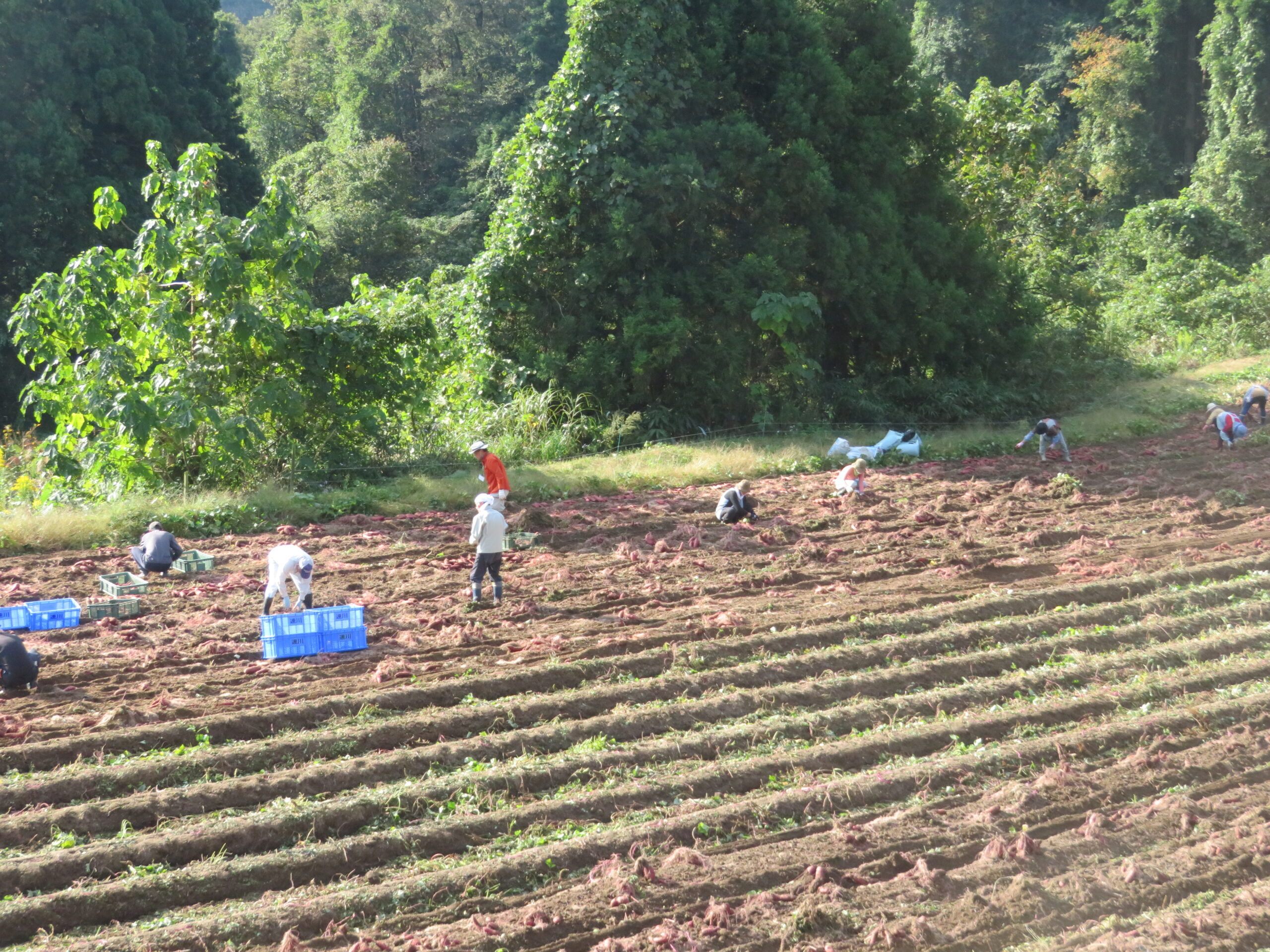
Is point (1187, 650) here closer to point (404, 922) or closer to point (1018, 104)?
point (404, 922)

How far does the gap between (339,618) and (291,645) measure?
46cm

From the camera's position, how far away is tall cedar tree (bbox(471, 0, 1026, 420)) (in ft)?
64.7

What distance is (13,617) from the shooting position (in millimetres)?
10656

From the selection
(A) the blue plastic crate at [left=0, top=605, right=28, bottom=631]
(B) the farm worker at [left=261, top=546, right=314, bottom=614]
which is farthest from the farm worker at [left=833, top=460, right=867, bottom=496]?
(A) the blue plastic crate at [left=0, top=605, right=28, bottom=631]

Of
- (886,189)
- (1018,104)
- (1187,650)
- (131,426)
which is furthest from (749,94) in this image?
(1187,650)

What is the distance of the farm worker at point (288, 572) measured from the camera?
10367mm

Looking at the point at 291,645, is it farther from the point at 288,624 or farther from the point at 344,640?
the point at 344,640

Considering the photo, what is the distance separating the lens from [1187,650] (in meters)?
9.66

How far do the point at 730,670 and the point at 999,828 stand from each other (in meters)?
2.85

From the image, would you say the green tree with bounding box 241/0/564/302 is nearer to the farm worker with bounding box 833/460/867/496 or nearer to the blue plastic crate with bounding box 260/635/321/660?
the farm worker with bounding box 833/460/867/496

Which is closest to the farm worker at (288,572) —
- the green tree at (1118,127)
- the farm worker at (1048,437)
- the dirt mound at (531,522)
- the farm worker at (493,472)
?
the farm worker at (493,472)

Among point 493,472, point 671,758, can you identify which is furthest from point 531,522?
point 671,758

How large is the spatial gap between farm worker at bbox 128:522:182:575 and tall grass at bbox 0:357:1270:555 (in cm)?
192

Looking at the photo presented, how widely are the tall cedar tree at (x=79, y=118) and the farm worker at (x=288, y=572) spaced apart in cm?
2033
